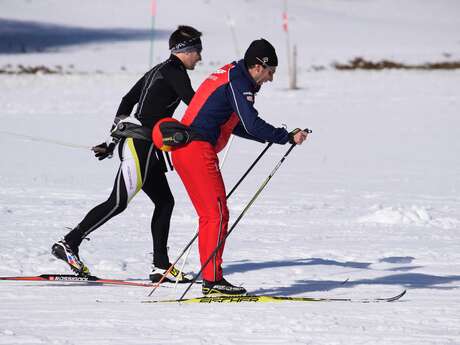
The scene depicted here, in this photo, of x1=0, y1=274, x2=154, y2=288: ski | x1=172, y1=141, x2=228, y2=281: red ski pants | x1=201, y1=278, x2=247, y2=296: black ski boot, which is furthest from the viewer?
x1=0, y1=274, x2=154, y2=288: ski

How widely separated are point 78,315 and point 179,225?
3559 mm

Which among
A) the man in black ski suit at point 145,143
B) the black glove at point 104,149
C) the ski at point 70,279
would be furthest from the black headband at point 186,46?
the ski at point 70,279

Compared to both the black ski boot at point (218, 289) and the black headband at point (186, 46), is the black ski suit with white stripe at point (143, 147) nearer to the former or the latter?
the black headband at point (186, 46)

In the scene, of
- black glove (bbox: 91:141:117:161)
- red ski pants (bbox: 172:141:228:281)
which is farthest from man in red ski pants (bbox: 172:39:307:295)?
black glove (bbox: 91:141:117:161)

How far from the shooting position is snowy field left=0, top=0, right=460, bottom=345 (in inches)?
195

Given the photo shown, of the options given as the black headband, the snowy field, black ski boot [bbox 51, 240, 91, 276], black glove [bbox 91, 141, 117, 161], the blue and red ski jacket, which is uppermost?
the black headband

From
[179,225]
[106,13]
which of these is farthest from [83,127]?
[106,13]

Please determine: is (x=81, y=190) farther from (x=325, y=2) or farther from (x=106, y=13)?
(x=325, y=2)

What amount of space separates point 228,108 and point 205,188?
1.57 ft

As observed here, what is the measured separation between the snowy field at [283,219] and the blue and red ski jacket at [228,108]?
99 centimetres

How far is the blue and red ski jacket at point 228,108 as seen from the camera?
5.37 meters

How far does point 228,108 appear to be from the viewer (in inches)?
217

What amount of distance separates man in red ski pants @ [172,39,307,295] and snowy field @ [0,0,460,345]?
0.40 meters

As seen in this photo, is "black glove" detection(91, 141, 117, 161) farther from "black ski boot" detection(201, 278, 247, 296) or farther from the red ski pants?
"black ski boot" detection(201, 278, 247, 296)
